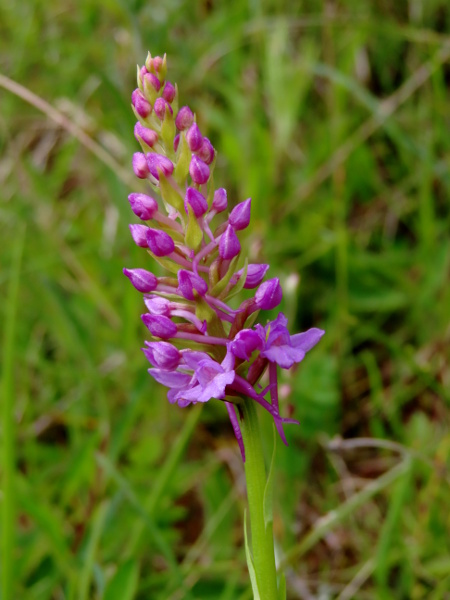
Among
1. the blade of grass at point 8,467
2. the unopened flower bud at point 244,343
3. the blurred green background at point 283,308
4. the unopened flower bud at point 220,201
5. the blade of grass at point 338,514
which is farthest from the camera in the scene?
the blurred green background at point 283,308

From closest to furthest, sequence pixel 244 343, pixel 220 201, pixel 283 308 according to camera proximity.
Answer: pixel 244 343, pixel 220 201, pixel 283 308

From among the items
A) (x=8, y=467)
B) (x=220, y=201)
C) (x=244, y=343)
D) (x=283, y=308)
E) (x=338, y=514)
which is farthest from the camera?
(x=283, y=308)

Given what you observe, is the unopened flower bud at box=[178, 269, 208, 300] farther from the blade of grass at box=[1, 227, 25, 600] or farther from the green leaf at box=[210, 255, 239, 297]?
the blade of grass at box=[1, 227, 25, 600]

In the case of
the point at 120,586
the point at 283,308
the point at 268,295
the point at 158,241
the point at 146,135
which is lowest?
the point at 120,586

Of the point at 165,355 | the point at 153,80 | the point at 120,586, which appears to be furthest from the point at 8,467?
the point at 153,80

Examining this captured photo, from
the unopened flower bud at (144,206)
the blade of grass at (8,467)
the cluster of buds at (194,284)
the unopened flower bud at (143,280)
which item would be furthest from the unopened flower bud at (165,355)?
the blade of grass at (8,467)

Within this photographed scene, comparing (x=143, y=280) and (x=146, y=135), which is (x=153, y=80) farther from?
(x=143, y=280)

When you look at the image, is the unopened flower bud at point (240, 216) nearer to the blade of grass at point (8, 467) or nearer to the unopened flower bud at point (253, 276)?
the unopened flower bud at point (253, 276)
